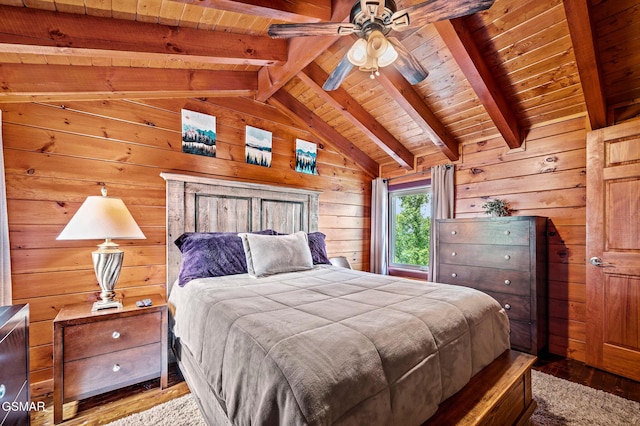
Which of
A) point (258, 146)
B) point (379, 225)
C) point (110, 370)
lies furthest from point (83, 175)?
point (379, 225)

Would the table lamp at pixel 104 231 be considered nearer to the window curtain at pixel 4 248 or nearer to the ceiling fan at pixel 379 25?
the window curtain at pixel 4 248

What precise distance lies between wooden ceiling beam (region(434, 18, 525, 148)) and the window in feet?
4.03

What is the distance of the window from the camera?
3994 millimetres

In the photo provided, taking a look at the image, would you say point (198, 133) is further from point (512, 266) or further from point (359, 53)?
point (512, 266)

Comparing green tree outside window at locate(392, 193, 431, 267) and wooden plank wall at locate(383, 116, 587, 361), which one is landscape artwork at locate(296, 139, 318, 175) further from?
wooden plank wall at locate(383, 116, 587, 361)

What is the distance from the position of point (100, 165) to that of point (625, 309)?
4448 mm

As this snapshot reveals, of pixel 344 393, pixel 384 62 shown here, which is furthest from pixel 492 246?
pixel 344 393

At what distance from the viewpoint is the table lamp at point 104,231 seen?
1864mm

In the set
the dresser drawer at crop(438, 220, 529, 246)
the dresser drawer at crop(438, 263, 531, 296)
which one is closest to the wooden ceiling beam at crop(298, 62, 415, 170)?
→ the dresser drawer at crop(438, 220, 529, 246)

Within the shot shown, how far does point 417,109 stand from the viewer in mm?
2945

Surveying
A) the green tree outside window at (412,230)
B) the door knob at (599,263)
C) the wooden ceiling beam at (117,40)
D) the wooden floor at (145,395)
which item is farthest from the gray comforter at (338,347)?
the green tree outside window at (412,230)

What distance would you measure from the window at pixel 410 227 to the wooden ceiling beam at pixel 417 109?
680mm

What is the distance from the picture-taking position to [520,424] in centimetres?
158

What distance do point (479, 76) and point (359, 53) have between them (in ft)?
4.09
